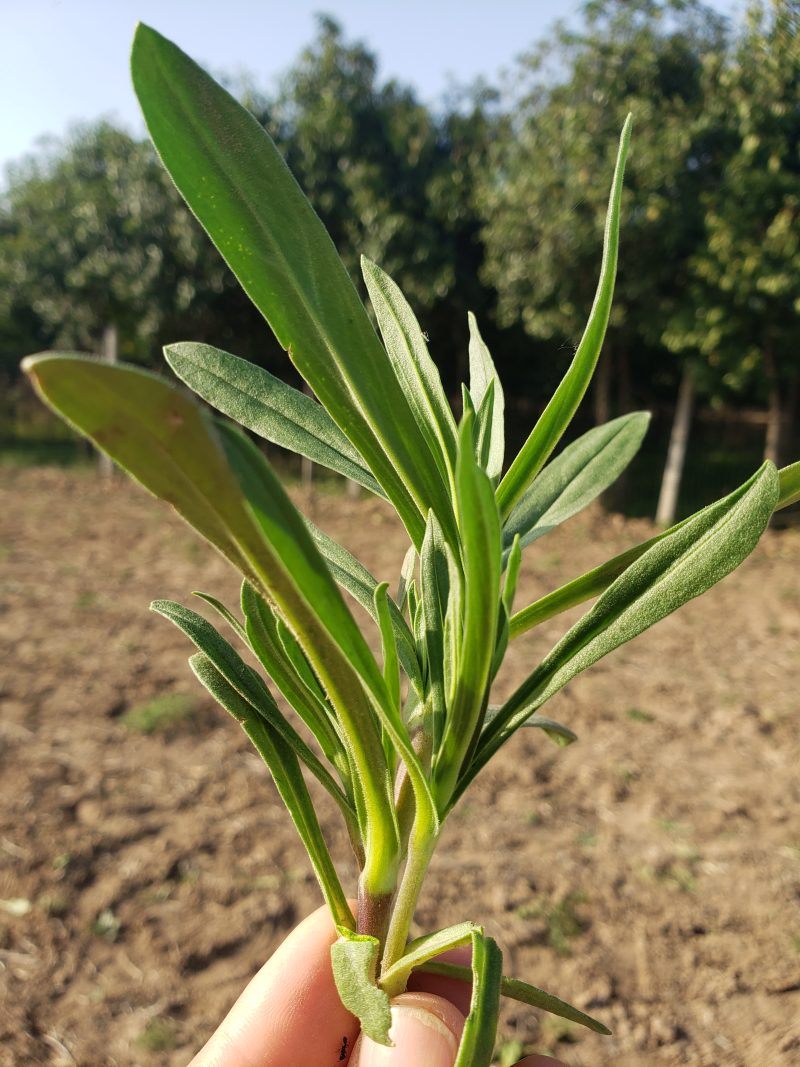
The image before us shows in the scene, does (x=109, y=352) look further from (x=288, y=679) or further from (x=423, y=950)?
(x=423, y=950)

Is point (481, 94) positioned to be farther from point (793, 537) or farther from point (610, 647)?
point (610, 647)

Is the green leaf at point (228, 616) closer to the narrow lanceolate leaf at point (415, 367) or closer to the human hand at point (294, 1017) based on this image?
the narrow lanceolate leaf at point (415, 367)

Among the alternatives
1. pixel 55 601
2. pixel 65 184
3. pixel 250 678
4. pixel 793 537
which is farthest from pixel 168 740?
pixel 65 184

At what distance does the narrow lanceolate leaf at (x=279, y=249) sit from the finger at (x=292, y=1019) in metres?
0.74

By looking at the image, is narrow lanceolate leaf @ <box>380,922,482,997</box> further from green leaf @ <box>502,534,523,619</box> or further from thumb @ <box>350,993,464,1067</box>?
green leaf @ <box>502,534,523,619</box>

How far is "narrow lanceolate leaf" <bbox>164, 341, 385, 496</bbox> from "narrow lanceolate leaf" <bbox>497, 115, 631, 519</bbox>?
13 cm

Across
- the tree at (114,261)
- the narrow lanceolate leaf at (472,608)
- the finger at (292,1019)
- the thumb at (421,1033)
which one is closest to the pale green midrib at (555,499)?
the narrow lanceolate leaf at (472,608)

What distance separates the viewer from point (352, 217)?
9289 millimetres

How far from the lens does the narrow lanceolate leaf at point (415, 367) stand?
0.72 m

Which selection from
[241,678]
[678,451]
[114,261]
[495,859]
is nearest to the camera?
[241,678]

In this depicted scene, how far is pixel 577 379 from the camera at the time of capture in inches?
26.8

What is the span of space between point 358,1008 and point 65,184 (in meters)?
17.5

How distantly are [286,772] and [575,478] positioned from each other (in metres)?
0.44

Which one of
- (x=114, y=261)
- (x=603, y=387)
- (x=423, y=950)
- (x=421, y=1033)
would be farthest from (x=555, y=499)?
(x=114, y=261)
